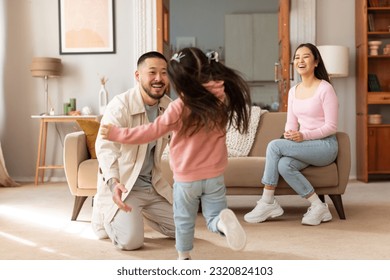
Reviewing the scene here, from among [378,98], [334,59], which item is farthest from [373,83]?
[334,59]

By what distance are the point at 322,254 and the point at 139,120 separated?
3.50 ft

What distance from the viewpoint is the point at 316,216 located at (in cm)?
342

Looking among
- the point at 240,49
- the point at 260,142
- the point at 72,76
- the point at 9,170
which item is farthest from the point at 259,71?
the point at 260,142

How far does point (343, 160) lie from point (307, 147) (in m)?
0.27

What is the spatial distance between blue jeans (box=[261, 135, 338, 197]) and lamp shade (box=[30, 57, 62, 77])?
310 cm

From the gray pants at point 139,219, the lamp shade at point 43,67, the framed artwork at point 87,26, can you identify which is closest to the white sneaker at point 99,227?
the gray pants at point 139,219

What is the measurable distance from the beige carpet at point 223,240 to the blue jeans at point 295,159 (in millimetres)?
241

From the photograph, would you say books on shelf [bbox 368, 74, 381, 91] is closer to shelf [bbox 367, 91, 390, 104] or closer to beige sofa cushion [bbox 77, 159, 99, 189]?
shelf [bbox 367, 91, 390, 104]

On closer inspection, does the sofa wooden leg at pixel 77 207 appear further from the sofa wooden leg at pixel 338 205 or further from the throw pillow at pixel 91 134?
the sofa wooden leg at pixel 338 205

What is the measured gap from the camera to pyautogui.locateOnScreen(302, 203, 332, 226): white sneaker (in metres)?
3.41

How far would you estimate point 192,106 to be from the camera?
198cm

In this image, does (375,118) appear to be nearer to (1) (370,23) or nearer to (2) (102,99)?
(1) (370,23)

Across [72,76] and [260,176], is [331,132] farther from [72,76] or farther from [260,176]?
[72,76]

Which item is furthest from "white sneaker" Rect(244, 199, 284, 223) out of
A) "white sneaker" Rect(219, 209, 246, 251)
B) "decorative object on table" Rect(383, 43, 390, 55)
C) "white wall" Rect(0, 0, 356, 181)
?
"decorative object on table" Rect(383, 43, 390, 55)
